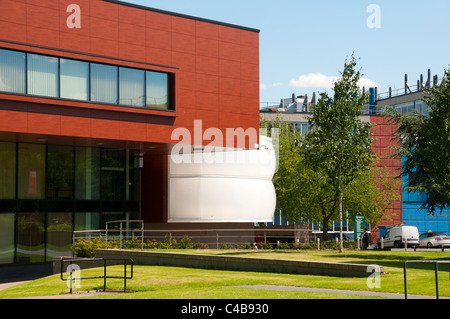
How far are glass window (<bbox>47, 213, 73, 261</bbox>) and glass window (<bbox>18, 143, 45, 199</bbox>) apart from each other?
1488 millimetres

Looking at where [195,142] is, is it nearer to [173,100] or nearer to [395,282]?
[173,100]

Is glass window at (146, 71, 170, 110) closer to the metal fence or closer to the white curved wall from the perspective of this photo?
the white curved wall

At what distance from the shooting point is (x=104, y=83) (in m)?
33.6

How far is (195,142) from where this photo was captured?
36.6 meters

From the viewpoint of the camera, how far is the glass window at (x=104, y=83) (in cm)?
3322

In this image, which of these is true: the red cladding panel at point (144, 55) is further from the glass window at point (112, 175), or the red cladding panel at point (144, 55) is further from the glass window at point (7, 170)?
the glass window at point (112, 175)

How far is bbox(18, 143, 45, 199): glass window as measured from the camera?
3609 centimetres

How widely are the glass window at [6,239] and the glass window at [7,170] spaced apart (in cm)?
117

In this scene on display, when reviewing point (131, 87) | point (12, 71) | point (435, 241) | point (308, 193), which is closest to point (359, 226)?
point (308, 193)

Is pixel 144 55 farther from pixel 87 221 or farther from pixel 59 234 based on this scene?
pixel 59 234

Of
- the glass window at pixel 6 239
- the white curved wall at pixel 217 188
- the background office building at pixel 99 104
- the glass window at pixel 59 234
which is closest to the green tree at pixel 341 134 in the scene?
the background office building at pixel 99 104

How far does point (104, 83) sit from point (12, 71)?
4766 mm

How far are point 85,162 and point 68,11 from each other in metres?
9.45
